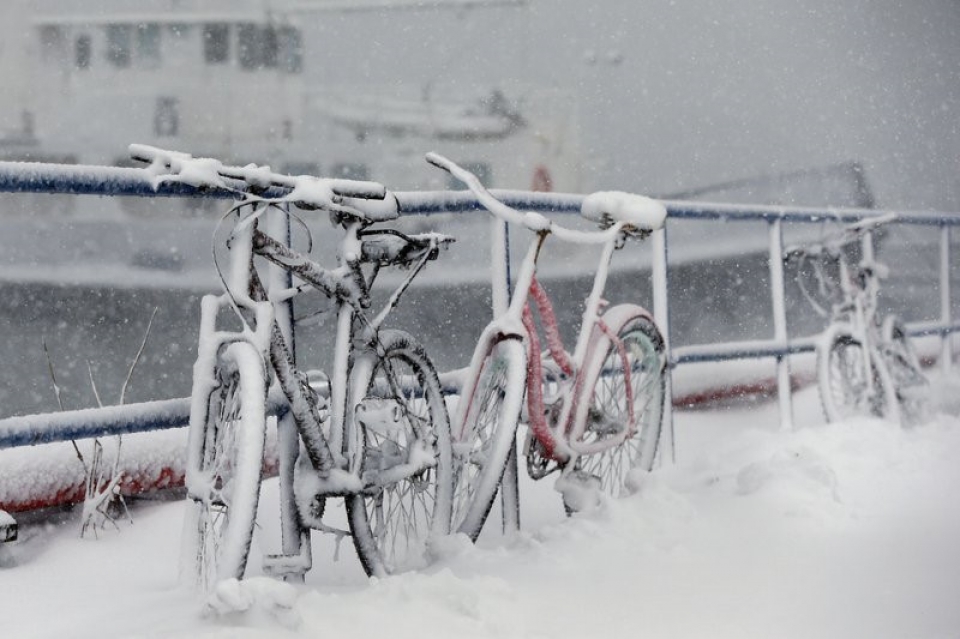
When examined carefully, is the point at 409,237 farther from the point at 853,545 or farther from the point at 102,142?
the point at 102,142

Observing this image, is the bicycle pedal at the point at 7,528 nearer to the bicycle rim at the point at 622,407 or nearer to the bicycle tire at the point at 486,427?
the bicycle tire at the point at 486,427

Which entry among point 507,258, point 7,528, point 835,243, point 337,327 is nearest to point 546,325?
point 507,258

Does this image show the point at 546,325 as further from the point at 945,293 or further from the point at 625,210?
the point at 945,293

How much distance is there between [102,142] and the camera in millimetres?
14867

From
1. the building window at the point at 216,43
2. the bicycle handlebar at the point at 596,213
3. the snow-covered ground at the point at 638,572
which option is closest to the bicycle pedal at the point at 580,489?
the snow-covered ground at the point at 638,572

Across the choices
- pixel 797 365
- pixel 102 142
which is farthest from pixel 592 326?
pixel 102 142

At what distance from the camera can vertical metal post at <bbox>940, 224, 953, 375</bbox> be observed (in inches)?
232

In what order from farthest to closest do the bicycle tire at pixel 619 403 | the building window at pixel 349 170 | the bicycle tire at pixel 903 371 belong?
the building window at pixel 349 170 → the bicycle tire at pixel 903 371 → the bicycle tire at pixel 619 403

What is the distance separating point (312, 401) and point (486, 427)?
662 millimetres

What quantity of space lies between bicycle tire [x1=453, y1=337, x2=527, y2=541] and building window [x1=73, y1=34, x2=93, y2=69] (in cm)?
1327

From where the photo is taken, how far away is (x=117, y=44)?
1390cm

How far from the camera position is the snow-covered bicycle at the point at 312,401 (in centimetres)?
181

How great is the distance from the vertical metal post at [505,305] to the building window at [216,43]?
11380mm

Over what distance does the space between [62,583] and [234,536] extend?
2.95 feet
